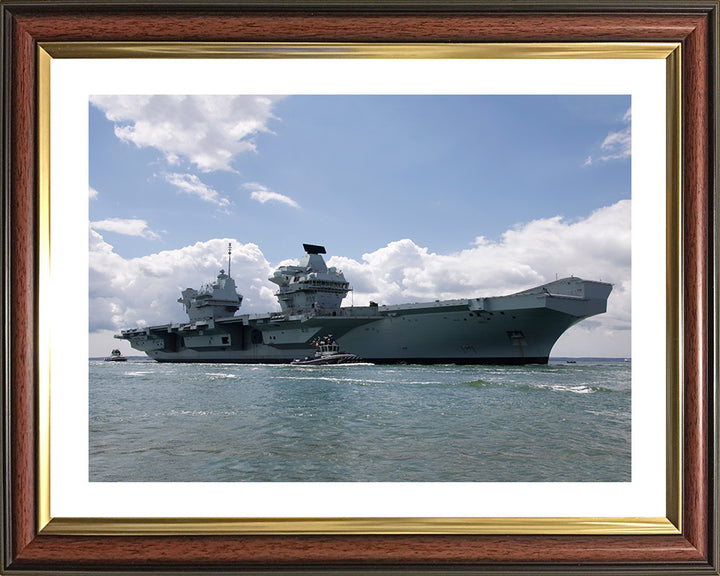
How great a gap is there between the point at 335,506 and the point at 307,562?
Answer: 0.21 m

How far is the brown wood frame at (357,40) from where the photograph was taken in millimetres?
1815

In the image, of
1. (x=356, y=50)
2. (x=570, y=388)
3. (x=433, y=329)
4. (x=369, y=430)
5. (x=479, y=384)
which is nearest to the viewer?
(x=356, y=50)

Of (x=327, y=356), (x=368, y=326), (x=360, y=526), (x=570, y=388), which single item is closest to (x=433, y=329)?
(x=368, y=326)

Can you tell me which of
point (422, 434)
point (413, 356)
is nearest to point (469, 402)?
point (422, 434)

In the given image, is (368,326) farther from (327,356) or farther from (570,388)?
(570,388)

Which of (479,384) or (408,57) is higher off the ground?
(408,57)

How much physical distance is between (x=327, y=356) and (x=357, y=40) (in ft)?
76.7

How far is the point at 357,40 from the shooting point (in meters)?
1.85

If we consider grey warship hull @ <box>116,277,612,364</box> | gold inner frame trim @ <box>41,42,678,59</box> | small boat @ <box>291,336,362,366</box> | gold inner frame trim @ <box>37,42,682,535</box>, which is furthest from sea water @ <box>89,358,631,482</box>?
small boat @ <box>291,336,362,366</box>

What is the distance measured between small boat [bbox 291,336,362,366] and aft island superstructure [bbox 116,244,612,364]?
14.5 inches

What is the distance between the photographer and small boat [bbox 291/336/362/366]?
24469 mm

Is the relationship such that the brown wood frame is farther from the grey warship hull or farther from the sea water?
the grey warship hull

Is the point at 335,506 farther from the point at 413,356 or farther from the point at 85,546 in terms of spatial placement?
the point at 413,356

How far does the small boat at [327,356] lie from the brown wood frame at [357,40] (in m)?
22.7
